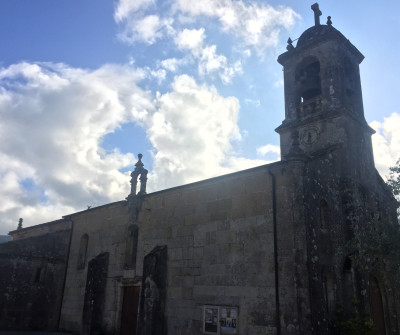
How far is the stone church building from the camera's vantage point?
12.7 metres

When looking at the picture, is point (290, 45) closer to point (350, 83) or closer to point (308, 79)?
point (308, 79)

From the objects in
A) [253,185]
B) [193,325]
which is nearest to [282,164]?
[253,185]

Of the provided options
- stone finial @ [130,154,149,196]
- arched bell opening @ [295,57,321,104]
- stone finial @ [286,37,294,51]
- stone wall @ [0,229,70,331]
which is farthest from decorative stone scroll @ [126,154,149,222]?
stone finial @ [286,37,294,51]

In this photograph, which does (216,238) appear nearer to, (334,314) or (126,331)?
(334,314)

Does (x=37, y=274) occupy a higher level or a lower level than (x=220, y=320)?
higher

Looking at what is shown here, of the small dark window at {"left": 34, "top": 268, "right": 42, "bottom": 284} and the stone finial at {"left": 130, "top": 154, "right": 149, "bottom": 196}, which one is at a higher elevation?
the stone finial at {"left": 130, "top": 154, "right": 149, "bottom": 196}

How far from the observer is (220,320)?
527 inches

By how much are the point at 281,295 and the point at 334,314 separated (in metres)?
2.30

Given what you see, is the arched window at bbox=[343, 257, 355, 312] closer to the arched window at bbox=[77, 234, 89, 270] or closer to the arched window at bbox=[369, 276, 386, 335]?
the arched window at bbox=[369, 276, 386, 335]

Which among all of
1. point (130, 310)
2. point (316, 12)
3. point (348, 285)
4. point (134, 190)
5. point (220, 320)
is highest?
point (316, 12)

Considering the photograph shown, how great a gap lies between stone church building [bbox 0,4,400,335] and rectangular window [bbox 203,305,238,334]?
0.04 m

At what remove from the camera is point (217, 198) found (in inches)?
600

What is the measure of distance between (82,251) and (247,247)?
38.3 feet

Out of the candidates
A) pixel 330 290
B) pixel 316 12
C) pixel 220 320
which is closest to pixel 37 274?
pixel 220 320
